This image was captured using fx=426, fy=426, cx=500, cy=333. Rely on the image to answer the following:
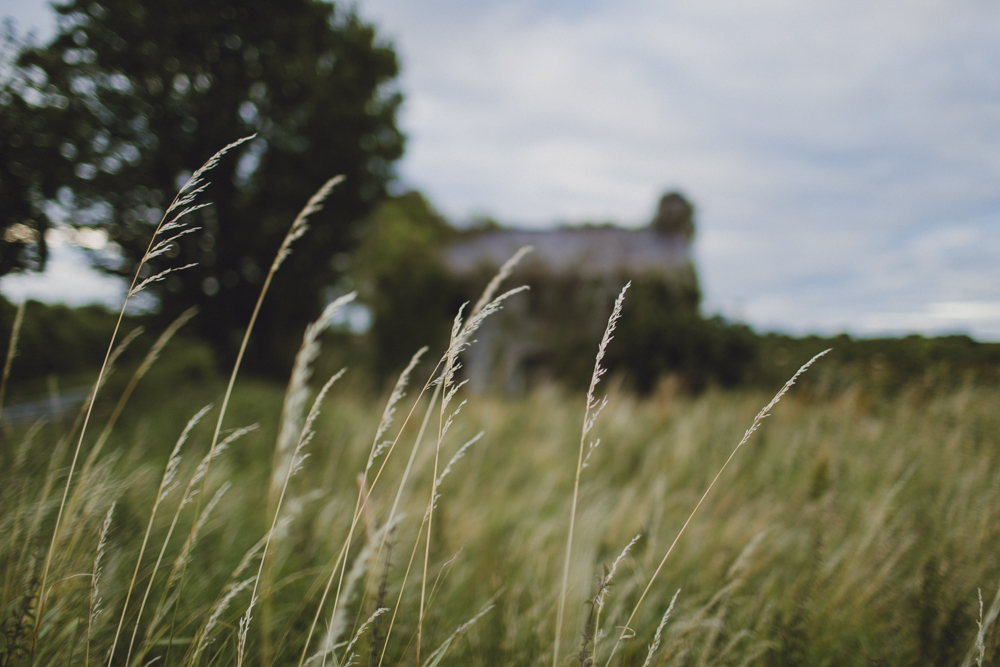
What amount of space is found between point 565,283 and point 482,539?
7.92 meters

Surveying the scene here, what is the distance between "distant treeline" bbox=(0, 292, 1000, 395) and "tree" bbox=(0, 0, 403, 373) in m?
0.92

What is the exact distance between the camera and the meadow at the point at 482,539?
1.27 m

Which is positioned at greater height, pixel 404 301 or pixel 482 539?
pixel 404 301

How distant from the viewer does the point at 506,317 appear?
10.3 meters

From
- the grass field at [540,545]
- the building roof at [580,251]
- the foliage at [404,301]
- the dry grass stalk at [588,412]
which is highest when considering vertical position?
the building roof at [580,251]

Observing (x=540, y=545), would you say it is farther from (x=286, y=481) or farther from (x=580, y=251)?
(x=580, y=251)

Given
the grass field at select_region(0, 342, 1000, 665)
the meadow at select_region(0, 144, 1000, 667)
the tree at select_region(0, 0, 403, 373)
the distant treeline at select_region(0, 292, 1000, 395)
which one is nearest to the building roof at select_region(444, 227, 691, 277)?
the distant treeline at select_region(0, 292, 1000, 395)

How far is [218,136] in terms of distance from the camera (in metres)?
5.48

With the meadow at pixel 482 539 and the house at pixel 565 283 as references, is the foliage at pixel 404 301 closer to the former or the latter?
the house at pixel 565 283

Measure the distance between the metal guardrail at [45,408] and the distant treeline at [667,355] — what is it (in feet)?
0.47

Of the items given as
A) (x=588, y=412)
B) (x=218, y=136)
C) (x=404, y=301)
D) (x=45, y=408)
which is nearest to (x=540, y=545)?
(x=588, y=412)

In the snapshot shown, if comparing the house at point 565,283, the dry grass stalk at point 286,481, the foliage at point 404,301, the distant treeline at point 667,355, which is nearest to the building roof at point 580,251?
the house at point 565,283

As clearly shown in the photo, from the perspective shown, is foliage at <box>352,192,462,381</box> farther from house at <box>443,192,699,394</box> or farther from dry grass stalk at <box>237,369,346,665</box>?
dry grass stalk at <box>237,369,346,665</box>

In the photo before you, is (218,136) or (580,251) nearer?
(218,136)
